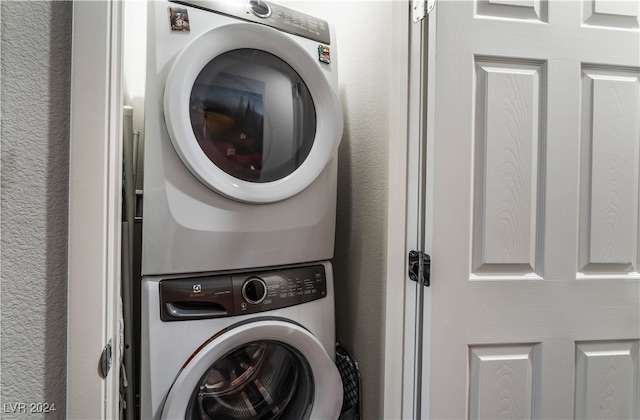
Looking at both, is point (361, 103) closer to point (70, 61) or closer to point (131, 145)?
point (131, 145)

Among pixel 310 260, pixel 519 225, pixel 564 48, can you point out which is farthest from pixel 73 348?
pixel 564 48

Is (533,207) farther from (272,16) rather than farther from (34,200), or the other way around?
(34,200)

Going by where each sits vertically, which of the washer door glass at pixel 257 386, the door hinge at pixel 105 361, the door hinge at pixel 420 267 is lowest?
the washer door glass at pixel 257 386

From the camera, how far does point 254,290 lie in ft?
3.41

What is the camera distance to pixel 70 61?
0.55m

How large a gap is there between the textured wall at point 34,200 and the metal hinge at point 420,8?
0.92 metres

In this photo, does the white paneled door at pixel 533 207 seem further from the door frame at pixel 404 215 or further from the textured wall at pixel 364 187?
the textured wall at pixel 364 187

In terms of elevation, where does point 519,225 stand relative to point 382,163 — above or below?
below

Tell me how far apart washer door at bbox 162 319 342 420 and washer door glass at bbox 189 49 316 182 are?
0.46 metres

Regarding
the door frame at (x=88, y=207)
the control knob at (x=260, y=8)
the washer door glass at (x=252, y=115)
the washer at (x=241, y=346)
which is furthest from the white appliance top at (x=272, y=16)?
the washer at (x=241, y=346)

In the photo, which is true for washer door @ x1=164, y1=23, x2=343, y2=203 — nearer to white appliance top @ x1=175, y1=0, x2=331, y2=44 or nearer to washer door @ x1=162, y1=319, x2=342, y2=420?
white appliance top @ x1=175, y1=0, x2=331, y2=44

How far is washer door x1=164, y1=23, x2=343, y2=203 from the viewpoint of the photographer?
93cm

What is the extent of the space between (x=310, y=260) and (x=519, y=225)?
646 millimetres

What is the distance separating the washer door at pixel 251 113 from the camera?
3.05 ft
